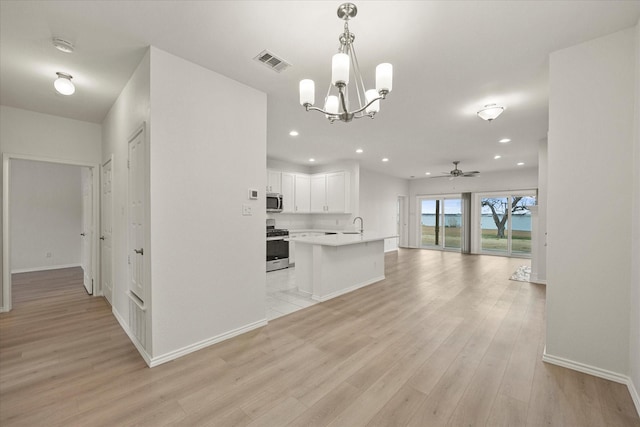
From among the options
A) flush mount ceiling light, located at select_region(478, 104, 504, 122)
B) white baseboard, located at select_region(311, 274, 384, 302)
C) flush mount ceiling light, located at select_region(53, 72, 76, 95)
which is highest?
flush mount ceiling light, located at select_region(478, 104, 504, 122)

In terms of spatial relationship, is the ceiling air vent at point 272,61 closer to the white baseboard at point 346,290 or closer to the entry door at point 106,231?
the entry door at point 106,231

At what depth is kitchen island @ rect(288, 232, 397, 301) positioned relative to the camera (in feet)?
13.4

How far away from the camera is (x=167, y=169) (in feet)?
7.83

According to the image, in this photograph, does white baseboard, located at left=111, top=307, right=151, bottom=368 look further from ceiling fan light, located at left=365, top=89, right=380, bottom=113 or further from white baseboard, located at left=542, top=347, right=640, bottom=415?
white baseboard, located at left=542, top=347, right=640, bottom=415

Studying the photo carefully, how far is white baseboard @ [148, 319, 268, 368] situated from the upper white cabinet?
13.1 ft

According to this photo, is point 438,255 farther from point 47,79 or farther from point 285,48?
point 47,79

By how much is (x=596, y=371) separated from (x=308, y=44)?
3.56 m

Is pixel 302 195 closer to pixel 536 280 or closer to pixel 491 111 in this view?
pixel 491 111

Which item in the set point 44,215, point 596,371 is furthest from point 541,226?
point 44,215

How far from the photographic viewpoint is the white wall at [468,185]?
26.5ft

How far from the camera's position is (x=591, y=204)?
217 centimetres

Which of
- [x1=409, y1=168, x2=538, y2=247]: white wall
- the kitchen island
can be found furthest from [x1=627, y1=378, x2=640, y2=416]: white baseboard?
[x1=409, y1=168, x2=538, y2=247]: white wall

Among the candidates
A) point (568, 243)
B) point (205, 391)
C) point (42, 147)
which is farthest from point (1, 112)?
point (568, 243)

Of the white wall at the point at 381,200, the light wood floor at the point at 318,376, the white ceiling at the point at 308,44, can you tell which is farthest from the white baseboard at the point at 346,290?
the white wall at the point at 381,200
